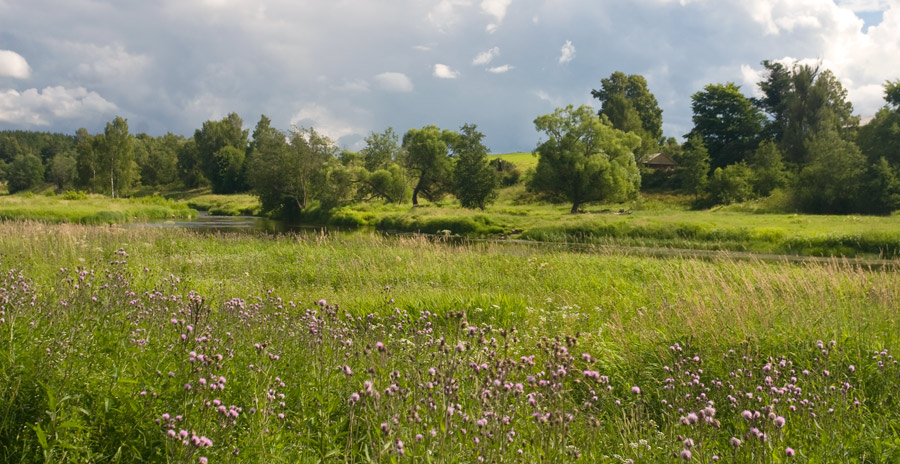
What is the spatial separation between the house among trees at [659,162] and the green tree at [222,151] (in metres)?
68.5

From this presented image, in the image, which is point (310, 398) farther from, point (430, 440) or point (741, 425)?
point (741, 425)

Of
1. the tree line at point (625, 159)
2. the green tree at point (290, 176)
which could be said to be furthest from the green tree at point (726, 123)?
the green tree at point (290, 176)

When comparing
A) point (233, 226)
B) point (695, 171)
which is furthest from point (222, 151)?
point (695, 171)

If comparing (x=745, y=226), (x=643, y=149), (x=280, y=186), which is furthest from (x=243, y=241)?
(x=643, y=149)

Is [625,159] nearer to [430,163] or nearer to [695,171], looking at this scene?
[695,171]

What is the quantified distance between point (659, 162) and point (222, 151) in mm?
76670

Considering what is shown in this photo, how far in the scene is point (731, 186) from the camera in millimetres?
52906

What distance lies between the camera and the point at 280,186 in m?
62.3

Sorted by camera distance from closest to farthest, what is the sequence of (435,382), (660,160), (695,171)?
(435,382)
(695,171)
(660,160)

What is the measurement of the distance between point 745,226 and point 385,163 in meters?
45.2

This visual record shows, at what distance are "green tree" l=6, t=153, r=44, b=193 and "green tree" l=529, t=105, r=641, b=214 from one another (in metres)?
121

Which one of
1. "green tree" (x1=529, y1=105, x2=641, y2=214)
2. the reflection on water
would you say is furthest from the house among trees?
the reflection on water

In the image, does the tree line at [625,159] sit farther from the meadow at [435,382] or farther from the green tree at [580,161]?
the meadow at [435,382]

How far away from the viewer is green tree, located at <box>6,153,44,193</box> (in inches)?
4624
